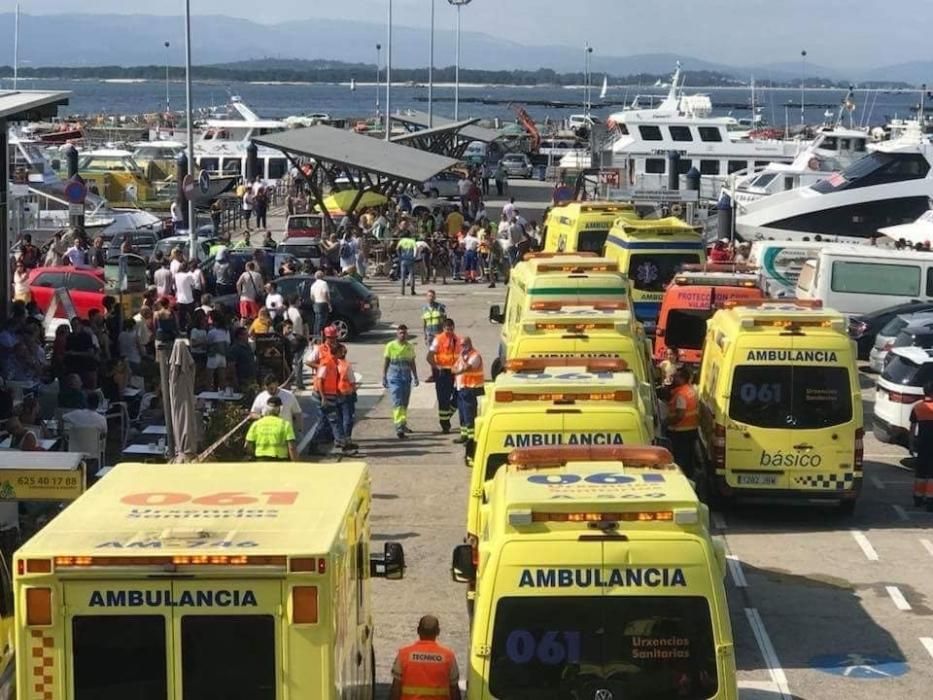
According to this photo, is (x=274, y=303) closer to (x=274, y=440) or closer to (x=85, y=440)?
(x=85, y=440)

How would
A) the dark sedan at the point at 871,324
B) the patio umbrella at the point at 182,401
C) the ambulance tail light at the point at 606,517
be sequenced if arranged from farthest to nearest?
the dark sedan at the point at 871,324 < the patio umbrella at the point at 182,401 < the ambulance tail light at the point at 606,517

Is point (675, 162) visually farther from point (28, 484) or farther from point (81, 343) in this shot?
point (28, 484)

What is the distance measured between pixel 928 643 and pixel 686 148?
48.5 metres

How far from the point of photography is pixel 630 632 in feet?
28.6

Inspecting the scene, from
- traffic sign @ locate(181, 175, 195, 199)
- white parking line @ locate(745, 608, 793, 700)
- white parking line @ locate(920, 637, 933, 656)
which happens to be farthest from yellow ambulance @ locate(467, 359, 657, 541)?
traffic sign @ locate(181, 175, 195, 199)

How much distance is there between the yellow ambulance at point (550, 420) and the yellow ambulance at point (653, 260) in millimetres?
14504

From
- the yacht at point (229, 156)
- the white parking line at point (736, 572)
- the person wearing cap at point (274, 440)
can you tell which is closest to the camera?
the white parking line at point (736, 572)

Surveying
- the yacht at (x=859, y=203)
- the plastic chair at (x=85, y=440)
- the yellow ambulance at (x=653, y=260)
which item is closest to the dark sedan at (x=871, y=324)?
the yellow ambulance at (x=653, y=260)

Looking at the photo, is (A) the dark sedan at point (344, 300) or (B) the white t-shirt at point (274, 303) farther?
(A) the dark sedan at point (344, 300)

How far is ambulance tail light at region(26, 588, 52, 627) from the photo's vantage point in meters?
7.58

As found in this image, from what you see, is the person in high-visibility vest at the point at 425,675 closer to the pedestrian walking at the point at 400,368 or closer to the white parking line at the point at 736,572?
the white parking line at the point at 736,572

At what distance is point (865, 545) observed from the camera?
653 inches

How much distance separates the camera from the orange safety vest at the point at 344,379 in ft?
67.4

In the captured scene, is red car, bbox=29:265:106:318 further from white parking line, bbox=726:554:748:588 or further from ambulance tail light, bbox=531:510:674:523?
ambulance tail light, bbox=531:510:674:523
